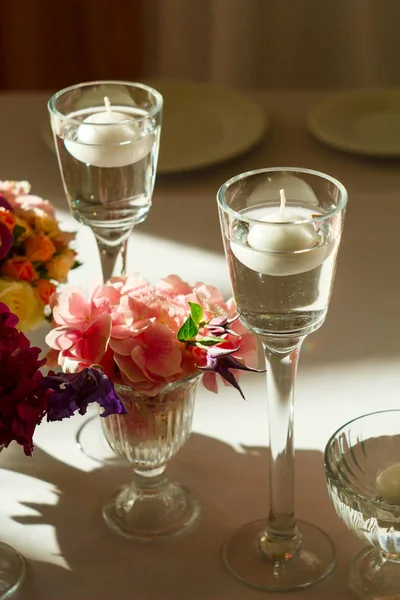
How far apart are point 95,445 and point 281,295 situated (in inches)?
13.3

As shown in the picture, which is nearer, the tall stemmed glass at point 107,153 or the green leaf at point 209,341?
the green leaf at point 209,341

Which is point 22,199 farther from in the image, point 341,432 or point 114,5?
point 114,5

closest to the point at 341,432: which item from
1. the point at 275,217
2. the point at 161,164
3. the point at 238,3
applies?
the point at 275,217

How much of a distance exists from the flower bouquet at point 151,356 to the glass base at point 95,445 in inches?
2.7

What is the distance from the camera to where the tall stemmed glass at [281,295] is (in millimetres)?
666

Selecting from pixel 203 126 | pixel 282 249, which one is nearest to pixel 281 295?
pixel 282 249

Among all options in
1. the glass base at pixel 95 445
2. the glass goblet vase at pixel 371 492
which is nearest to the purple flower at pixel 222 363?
the glass goblet vase at pixel 371 492

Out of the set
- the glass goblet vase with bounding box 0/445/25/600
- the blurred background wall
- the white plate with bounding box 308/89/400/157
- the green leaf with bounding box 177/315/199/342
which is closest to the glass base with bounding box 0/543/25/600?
the glass goblet vase with bounding box 0/445/25/600

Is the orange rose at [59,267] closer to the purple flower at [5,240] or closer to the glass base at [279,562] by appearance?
the purple flower at [5,240]

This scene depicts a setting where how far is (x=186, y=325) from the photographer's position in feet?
2.48

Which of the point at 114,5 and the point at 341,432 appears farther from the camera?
the point at 114,5

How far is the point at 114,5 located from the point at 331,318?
174 cm

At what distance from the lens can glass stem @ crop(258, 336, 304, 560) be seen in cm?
73

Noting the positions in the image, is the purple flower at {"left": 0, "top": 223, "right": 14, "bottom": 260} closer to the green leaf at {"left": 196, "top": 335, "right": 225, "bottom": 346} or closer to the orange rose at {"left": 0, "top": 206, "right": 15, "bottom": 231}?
the orange rose at {"left": 0, "top": 206, "right": 15, "bottom": 231}
